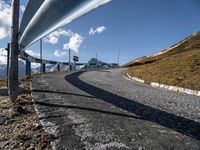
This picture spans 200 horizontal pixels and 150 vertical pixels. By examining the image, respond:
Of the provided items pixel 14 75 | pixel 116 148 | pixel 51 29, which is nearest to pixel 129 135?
pixel 116 148

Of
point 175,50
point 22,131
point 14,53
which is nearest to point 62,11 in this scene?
point 22,131

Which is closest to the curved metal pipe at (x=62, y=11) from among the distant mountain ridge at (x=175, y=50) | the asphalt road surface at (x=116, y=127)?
the asphalt road surface at (x=116, y=127)

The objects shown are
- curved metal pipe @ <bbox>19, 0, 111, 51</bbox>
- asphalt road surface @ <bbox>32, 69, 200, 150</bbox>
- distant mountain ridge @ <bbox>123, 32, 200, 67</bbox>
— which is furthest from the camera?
distant mountain ridge @ <bbox>123, 32, 200, 67</bbox>

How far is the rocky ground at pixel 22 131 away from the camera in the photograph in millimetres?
4789

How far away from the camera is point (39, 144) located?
475 cm

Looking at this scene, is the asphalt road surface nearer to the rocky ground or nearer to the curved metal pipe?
the rocky ground

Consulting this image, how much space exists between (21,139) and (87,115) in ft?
7.37

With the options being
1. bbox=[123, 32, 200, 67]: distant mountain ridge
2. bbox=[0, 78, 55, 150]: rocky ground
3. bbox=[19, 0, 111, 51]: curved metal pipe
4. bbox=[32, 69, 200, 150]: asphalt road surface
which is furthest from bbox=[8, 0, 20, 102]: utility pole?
bbox=[123, 32, 200, 67]: distant mountain ridge

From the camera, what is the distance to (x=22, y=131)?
5.66m

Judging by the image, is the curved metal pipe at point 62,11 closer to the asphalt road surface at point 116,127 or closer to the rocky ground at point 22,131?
the rocky ground at point 22,131

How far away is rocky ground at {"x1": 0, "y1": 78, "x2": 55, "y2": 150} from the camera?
4.79 metres

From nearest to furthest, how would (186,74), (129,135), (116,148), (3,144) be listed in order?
(116,148) → (3,144) → (129,135) → (186,74)

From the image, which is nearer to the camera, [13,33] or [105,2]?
[105,2]

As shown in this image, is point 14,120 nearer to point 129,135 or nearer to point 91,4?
point 129,135
